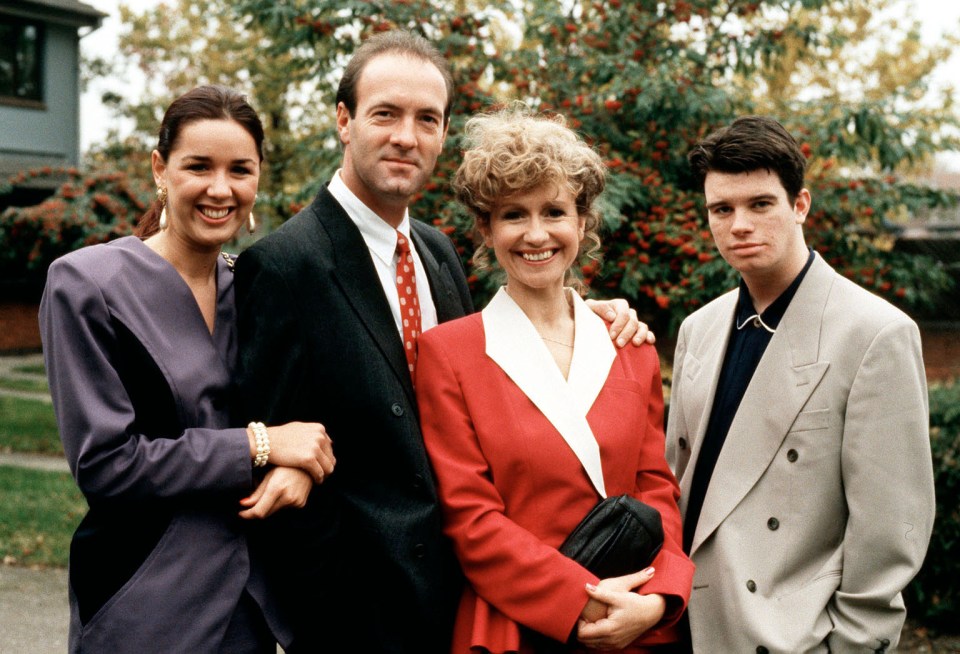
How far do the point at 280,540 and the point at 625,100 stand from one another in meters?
4.36

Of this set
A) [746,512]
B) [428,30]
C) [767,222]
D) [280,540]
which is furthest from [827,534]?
[428,30]

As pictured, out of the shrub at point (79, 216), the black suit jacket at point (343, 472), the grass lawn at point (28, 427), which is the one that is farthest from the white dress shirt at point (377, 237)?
the grass lawn at point (28, 427)

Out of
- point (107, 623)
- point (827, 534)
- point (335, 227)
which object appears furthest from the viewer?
point (335, 227)

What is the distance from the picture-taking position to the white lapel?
8.09 feet

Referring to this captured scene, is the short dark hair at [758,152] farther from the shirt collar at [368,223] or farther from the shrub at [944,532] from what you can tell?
the shrub at [944,532]

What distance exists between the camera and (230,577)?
243 cm

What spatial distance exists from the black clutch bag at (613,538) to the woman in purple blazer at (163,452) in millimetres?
696

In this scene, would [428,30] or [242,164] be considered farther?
[428,30]

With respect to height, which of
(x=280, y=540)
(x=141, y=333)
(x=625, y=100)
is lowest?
(x=280, y=540)

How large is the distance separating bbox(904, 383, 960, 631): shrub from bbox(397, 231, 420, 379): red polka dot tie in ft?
11.6

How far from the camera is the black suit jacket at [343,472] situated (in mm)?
2459

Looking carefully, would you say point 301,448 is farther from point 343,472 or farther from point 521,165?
point 521,165

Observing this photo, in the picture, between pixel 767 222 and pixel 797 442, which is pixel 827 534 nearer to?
pixel 797 442

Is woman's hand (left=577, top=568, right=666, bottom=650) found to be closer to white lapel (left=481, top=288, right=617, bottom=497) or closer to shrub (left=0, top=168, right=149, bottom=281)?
white lapel (left=481, top=288, right=617, bottom=497)
